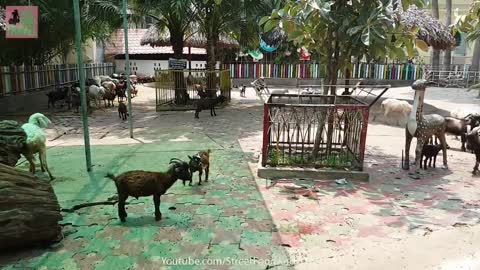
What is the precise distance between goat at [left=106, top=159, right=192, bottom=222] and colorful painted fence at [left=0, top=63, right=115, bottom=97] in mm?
10901

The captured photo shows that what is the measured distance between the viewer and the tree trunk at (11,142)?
16.4 ft

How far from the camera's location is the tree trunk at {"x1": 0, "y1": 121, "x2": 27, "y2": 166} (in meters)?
5.00

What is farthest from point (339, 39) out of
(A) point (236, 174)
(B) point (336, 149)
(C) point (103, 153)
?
(C) point (103, 153)

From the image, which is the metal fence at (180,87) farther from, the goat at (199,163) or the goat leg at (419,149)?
the goat leg at (419,149)

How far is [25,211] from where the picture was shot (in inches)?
139

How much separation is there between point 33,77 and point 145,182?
13.1 meters

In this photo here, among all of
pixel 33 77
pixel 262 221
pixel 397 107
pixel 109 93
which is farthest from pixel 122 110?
pixel 262 221

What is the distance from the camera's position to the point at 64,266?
3420 millimetres

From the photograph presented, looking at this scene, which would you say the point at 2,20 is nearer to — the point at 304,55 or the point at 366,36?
the point at 366,36

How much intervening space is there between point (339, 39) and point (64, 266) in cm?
489

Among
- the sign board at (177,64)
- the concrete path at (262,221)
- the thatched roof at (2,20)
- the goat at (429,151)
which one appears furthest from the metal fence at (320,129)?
the thatched roof at (2,20)

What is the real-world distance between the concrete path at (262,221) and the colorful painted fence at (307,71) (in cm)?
1672

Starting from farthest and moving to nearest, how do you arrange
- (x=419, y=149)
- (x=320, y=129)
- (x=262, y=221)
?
(x=320, y=129) < (x=419, y=149) < (x=262, y=221)

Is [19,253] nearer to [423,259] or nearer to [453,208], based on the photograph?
[423,259]
